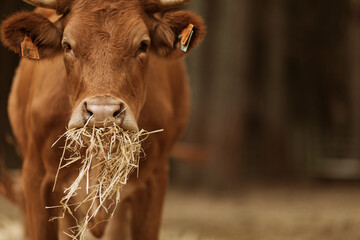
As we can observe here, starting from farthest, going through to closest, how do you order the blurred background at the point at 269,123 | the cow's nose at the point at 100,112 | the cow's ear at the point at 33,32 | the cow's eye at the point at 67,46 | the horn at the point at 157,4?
1. the blurred background at the point at 269,123
2. the horn at the point at 157,4
3. the cow's ear at the point at 33,32
4. the cow's eye at the point at 67,46
5. the cow's nose at the point at 100,112

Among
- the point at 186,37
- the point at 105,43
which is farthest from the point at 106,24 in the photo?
the point at 186,37

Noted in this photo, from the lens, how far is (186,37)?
12.3ft

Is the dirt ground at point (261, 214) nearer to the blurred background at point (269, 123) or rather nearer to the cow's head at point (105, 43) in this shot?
the blurred background at point (269, 123)

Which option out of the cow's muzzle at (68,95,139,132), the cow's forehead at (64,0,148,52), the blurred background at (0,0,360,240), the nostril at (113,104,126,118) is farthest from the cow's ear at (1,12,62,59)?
the blurred background at (0,0,360,240)

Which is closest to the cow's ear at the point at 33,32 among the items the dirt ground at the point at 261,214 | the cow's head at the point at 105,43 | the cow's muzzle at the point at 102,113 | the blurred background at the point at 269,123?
the cow's head at the point at 105,43

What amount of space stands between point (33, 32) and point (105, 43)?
64 centimetres

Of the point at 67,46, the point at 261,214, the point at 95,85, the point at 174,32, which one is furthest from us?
the point at 261,214

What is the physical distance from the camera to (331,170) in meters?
11.4

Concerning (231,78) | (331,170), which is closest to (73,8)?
(231,78)

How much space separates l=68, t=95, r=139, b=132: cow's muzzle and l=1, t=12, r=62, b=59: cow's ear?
2.68 feet

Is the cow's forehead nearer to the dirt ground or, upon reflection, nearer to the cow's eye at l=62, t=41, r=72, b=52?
the cow's eye at l=62, t=41, r=72, b=52

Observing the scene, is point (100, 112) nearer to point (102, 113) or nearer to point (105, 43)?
point (102, 113)

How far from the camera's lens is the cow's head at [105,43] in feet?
10.3

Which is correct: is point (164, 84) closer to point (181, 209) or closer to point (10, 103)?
point (10, 103)
